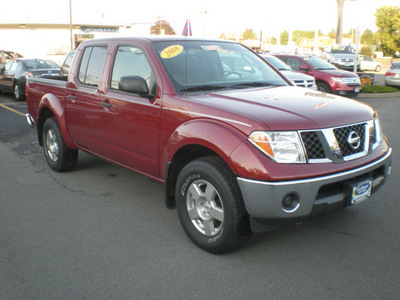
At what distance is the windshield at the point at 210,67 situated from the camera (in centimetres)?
409

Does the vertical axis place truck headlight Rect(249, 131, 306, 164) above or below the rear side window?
below

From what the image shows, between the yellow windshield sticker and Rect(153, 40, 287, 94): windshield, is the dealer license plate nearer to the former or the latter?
Rect(153, 40, 287, 94): windshield

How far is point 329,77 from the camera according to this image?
14539mm

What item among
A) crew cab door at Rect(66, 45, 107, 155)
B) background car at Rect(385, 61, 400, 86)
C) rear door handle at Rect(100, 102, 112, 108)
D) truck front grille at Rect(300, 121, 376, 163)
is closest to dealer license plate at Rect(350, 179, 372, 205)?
truck front grille at Rect(300, 121, 376, 163)

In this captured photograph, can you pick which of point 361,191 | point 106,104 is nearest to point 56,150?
point 106,104

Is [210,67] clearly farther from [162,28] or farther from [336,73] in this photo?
[162,28]

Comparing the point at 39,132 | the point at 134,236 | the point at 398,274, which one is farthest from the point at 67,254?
the point at 39,132

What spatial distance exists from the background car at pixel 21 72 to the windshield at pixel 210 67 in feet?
38.4

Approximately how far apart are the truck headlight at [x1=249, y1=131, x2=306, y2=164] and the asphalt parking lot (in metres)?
0.89

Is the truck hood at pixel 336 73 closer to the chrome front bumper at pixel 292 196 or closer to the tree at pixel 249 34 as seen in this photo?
the chrome front bumper at pixel 292 196

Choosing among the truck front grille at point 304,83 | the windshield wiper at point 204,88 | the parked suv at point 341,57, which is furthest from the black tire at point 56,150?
the parked suv at point 341,57

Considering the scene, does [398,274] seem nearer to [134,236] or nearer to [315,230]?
[315,230]

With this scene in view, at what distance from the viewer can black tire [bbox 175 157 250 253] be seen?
3.23m

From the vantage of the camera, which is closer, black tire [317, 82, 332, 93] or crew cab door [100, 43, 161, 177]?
crew cab door [100, 43, 161, 177]
